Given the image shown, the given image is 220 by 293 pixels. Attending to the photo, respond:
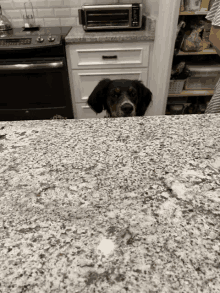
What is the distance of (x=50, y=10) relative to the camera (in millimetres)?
2730

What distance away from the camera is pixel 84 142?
574 mm

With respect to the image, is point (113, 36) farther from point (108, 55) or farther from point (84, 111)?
point (84, 111)

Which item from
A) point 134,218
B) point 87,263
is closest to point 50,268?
point 87,263

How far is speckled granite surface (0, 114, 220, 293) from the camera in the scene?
0.91ft

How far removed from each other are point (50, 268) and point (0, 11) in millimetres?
3279

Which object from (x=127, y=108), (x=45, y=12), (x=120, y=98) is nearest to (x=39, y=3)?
(x=45, y=12)

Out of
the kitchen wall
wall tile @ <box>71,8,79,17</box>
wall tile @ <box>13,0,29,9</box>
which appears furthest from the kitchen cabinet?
wall tile @ <box>13,0,29,9</box>

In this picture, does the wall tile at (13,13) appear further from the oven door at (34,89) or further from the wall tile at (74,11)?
the oven door at (34,89)

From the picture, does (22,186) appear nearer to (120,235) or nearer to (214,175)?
(120,235)

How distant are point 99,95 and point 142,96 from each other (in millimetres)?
412

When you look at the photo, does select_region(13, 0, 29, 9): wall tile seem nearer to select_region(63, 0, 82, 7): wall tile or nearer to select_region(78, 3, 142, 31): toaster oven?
select_region(63, 0, 82, 7): wall tile

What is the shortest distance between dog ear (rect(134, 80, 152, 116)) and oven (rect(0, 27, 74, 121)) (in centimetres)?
91

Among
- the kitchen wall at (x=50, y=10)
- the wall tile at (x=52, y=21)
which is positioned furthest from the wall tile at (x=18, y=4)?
the wall tile at (x=52, y=21)

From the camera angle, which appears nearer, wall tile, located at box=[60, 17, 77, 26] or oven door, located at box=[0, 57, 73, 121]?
oven door, located at box=[0, 57, 73, 121]
